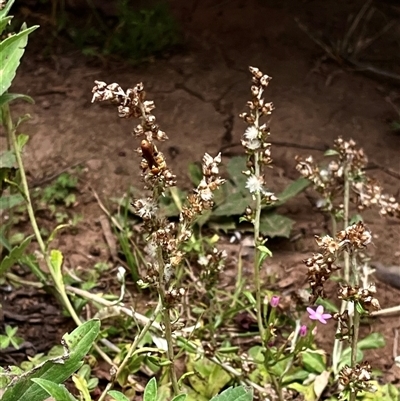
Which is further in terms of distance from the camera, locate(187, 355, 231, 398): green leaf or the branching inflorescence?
locate(187, 355, 231, 398): green leaf

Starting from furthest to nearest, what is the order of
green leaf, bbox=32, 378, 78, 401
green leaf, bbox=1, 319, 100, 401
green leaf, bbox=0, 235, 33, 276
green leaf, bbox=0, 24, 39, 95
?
green leaf, bbox=0, 235, 33, 276
green leaf, bbox=0, 24, 39, 95
green leaf, bbox=1, 319, 100, 401
green leaf, bbox=32, 378, 78, 401

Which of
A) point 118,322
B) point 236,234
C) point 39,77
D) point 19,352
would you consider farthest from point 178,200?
point 39,77

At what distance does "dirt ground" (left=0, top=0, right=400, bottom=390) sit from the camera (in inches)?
76.7

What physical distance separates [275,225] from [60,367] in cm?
93

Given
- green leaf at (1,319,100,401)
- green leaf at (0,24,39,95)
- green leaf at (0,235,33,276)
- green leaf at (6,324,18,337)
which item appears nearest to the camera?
green leaf at (1,319,100,401)

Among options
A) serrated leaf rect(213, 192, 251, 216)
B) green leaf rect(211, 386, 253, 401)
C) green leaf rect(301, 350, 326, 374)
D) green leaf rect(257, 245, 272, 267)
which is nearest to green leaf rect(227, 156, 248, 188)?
serrated leaf rect(213, 192, 251, 216)

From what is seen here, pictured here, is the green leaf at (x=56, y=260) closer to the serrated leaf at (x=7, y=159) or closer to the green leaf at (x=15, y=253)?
the green leaf at (x=15, y=253)

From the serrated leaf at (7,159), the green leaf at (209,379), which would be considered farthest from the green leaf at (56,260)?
the green leaf at (209,379)

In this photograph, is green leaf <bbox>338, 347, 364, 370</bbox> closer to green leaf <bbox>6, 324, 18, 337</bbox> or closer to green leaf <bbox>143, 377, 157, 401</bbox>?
green leaf <bbox>143, 377, 157, 401</bbox>

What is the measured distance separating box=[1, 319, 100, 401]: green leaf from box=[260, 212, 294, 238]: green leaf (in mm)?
865

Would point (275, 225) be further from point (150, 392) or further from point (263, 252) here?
point (150, 392)

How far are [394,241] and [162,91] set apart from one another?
0.98 m

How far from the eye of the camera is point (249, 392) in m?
1.01

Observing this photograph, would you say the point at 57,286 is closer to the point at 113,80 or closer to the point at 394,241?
the point at 394,241
